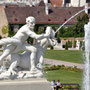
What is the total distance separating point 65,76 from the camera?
82.5 ft

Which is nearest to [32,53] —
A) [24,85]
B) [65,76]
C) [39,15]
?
[24,85]

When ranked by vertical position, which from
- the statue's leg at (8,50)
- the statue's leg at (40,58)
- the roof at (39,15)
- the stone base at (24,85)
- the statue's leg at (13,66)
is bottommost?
the stone base at (24,85)

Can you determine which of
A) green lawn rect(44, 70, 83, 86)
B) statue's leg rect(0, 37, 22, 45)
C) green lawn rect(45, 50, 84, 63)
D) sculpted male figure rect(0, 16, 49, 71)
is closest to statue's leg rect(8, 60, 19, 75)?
sculpted male figure rect(0, 16, 49, 71)

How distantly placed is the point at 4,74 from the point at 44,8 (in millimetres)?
66383

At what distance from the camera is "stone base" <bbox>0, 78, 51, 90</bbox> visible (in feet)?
35.5

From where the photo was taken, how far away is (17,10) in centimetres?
7581

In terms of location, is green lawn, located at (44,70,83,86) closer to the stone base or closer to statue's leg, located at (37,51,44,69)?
statue's leg, located at (37,51,44,69)

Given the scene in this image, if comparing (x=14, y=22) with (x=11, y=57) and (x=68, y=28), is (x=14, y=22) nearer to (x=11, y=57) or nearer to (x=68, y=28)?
(x=68, y=28)

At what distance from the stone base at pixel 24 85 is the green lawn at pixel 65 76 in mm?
11216

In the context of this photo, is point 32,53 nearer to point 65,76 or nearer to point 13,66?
point 13,66

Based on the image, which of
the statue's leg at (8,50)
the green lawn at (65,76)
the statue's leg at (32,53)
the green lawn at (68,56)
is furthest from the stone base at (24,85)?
the green lawn at (68,56)

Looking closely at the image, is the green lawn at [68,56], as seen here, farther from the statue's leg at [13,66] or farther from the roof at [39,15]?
the roof at [39,15]

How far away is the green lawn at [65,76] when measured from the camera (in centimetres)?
2288

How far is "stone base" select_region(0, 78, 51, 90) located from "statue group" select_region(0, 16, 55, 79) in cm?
38
